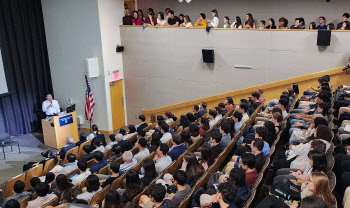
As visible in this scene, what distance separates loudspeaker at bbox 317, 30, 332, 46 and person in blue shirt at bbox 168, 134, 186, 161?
4.87 metres

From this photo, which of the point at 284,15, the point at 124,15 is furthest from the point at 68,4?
the point at 284,15

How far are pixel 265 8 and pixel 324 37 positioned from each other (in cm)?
266

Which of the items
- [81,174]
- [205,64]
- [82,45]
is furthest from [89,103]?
[81,174]

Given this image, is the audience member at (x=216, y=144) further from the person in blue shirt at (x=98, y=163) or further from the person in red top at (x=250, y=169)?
the person in blue shirt at (x=98, y=163)

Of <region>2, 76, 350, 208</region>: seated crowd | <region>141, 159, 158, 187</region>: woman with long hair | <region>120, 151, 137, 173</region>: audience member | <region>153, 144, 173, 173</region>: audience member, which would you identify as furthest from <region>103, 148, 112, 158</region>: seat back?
<region>141, 159, 158, 187</region>: woman with long hair

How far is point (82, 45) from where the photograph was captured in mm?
10828

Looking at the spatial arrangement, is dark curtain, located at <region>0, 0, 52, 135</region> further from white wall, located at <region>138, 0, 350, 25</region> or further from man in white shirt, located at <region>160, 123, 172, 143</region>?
man in white shirt, located at <region>160, 123, 172, 143</region>

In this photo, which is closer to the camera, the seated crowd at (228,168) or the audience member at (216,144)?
the seated crowd at (228,168)

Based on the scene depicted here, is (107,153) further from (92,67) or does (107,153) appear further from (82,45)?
(82,45)

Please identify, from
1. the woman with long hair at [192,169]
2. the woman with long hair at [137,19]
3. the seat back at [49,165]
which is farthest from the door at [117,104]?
the woman with long hair at [192,169]

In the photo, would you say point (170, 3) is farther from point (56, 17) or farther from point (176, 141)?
point (176, 141)

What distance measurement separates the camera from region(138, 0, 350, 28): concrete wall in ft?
31.8

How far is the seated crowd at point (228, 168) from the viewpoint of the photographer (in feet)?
12.4

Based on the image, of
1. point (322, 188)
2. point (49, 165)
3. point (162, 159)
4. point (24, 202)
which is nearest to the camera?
point (322, 188)
